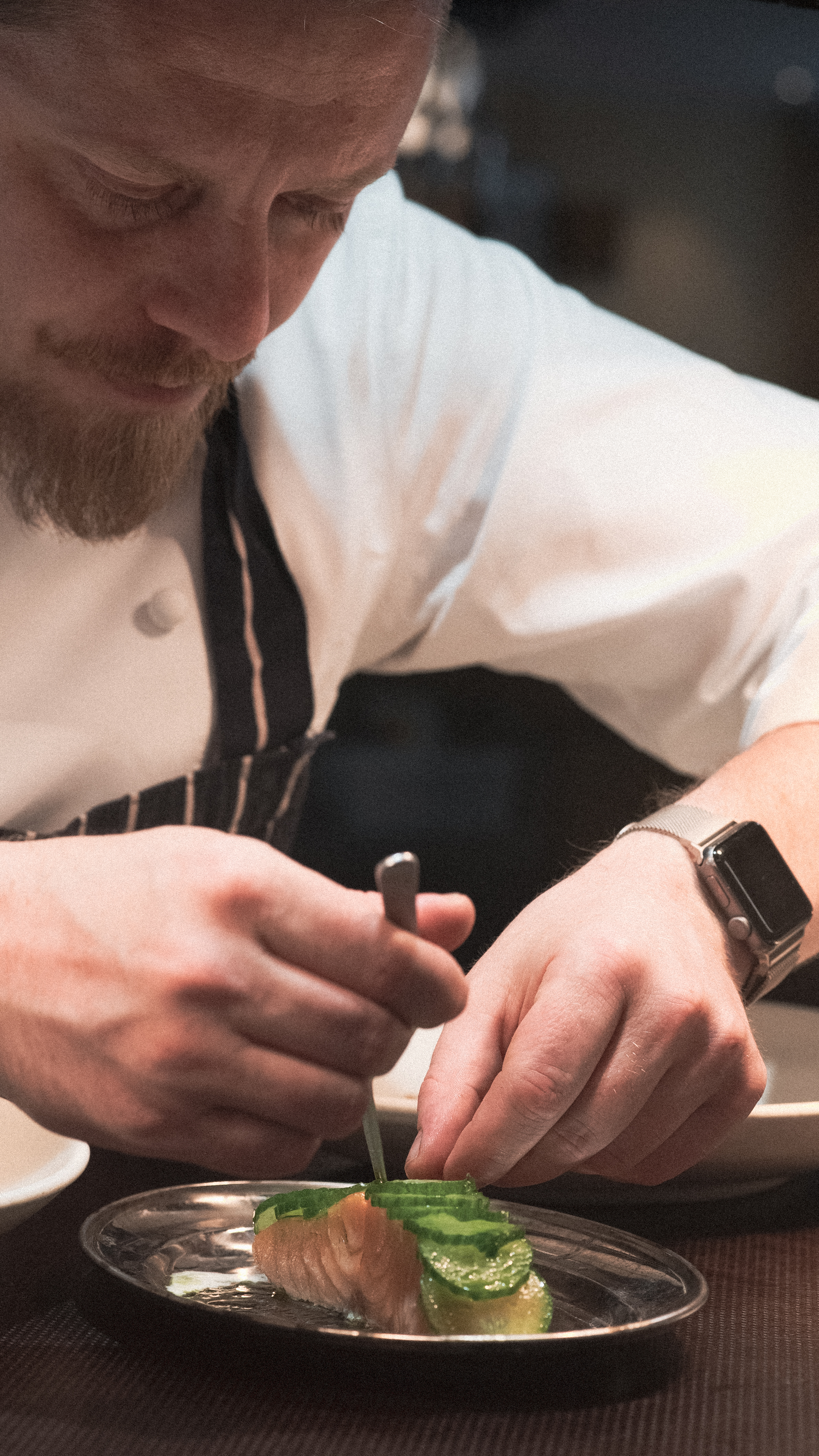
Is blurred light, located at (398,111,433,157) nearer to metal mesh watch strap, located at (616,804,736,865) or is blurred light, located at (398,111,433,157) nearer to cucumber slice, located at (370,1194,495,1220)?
metal mesh watch strap, located at (616,804,736,865)

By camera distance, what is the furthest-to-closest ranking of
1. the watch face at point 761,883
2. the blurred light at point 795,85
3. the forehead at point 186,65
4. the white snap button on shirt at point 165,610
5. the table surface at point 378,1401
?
the blurred light at point 795,85
the white snap button on shirt at point 165,610
the watch face at point 761,883
the forehead at point 186,65
the table surface at point 378,1401

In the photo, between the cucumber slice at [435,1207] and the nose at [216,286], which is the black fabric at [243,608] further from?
the cucumber slice at [435,1207]

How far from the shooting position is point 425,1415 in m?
0.56

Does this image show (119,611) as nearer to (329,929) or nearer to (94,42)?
(94,42)

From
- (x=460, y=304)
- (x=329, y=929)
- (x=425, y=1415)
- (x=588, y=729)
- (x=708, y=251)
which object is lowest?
(x=588, y=729)

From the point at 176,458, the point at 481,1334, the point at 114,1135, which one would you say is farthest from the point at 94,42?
the point at 481,1334

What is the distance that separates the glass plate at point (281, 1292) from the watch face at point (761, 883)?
→ 22cm

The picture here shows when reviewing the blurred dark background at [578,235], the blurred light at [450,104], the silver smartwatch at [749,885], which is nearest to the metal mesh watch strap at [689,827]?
the silver smartwatch at [749,885]

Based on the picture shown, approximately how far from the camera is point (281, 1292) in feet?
Answer: 2.15

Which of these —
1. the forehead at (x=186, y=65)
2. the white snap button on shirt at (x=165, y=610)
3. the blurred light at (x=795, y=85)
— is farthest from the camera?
the blurred light at (x=795, y=85)

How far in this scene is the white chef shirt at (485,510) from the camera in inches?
45.0

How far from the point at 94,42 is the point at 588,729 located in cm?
136

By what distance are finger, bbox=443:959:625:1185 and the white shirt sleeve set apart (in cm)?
50

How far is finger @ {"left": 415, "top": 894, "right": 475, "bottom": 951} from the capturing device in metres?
0.57
